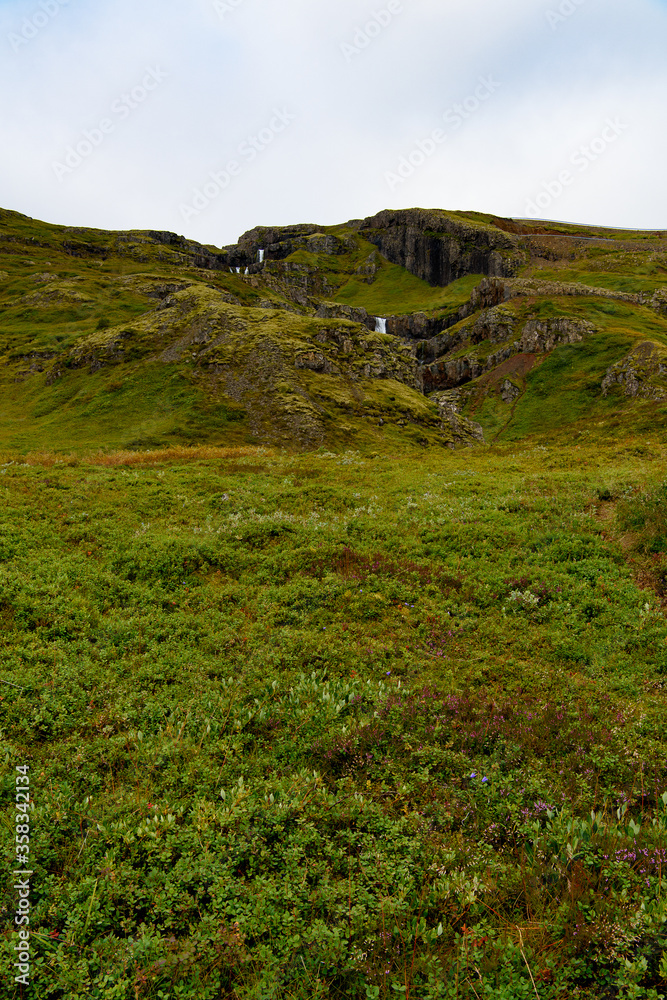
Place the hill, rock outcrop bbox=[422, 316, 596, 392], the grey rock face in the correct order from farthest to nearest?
rock outcrop bbox=[422, 316, 596, 392] < the grey rock face < the hill

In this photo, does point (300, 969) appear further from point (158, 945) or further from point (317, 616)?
point (317, 616)

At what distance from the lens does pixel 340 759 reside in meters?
7.45

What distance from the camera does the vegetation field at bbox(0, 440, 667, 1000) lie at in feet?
15.3

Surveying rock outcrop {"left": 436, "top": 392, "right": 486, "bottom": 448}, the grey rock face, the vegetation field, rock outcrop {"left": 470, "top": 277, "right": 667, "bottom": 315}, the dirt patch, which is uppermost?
rock outcrop {"left": 470, "top": 277, "right": 667, "bottom": 315}

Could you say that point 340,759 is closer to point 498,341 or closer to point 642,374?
point 642,374

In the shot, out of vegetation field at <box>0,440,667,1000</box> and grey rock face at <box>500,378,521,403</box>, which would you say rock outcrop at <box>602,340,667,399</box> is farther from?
vegetation field at <box>0,440,667,1000</box>

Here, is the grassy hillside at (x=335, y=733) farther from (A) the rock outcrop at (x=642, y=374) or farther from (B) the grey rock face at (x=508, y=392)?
(B) the grey rock face at (x=508, y=392)

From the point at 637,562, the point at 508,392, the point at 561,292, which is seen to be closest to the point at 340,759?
the point at 637,562

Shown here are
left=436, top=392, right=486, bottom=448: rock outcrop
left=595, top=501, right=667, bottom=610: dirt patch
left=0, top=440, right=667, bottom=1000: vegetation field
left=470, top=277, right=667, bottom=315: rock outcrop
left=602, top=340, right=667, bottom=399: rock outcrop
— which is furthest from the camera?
Answer: left=470, top=277, right=667, bottom=315: rock outcrop

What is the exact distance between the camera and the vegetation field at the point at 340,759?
15.3 feet

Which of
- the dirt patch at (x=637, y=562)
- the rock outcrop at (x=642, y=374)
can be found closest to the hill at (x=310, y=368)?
the rock outcrop at (x=642, y=374)

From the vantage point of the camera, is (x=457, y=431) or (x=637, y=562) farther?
(x=457, y=431)

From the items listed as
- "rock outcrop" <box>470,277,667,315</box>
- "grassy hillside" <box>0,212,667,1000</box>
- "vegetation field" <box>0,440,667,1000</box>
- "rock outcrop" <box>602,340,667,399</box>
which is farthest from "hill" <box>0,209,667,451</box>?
"vegetation field" <box>0,440,667,1000</box>

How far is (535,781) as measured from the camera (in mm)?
6793
